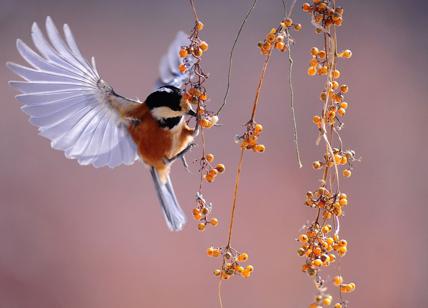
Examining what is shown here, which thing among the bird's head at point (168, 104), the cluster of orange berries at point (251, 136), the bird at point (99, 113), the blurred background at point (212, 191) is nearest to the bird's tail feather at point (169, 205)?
the bird at point (99, 113)

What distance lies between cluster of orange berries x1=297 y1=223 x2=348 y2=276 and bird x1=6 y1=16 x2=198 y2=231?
0.43 m

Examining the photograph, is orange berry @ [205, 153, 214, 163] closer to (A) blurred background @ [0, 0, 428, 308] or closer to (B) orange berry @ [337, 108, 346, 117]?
(B) orange berry @ [337, 108, 346, 117]

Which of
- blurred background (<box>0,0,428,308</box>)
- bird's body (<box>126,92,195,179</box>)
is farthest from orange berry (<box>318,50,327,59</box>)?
blurred background (<box>0,0,428,308</box>)

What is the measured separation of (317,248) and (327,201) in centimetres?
7

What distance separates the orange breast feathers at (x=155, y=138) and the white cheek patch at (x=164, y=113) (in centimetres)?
3

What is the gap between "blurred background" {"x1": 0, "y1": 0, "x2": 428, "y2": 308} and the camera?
2643 mm

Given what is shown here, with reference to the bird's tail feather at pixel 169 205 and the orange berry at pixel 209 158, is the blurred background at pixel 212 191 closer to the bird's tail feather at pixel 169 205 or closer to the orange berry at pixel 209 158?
the bird's tail feather at pixel 169 205

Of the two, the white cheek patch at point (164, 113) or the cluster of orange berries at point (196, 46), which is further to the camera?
the white cheek patch at point (164, 113)

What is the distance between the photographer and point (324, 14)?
900 millimetres

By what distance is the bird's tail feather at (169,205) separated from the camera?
1.47m

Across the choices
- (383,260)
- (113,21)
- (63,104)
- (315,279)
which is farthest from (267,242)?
(315,279)

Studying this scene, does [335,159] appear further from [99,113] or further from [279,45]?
[99,113]

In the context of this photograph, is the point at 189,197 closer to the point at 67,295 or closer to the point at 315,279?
the point at 67,295

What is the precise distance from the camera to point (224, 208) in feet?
8.69
